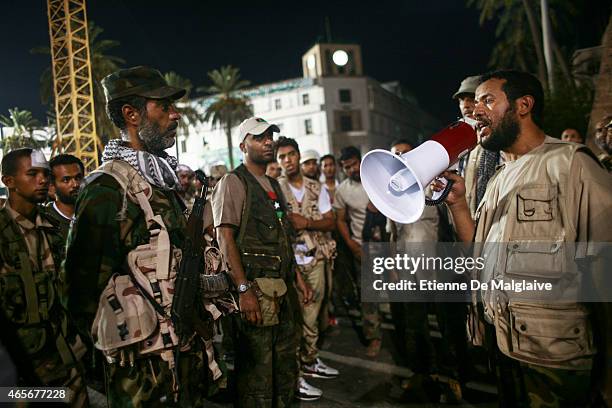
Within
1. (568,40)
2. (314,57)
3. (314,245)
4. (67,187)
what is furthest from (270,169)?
(314,57)

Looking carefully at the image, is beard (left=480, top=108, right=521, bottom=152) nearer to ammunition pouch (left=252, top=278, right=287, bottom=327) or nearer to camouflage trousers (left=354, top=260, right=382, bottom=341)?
ammunition pouch (left=252, top=278, right=287, bottom=327)

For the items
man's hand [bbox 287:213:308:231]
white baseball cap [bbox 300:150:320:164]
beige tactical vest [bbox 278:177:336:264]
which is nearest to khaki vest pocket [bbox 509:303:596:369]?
man's hand [bbox 287:213:308:231]

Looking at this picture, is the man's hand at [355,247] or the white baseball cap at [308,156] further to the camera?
the white baseball cap at [308,156]

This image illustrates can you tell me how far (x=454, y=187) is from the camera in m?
2.64

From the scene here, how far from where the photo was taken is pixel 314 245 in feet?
17.1

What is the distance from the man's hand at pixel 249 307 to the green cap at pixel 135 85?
1504mm

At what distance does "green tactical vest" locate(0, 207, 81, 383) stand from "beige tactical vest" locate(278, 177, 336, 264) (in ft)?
8.50

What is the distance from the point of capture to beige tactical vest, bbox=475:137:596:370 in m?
2.07

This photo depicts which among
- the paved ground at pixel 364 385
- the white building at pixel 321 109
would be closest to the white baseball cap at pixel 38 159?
the paved ground at pixel 364 385

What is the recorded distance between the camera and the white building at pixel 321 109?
5103 cm

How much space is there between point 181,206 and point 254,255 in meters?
0.90

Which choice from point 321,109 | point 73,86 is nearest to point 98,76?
point 73,86

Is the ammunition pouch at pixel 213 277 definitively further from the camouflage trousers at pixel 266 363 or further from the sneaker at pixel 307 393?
the sneaker at pixel 307 393

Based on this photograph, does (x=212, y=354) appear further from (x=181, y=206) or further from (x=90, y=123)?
(x=90, y=123)
